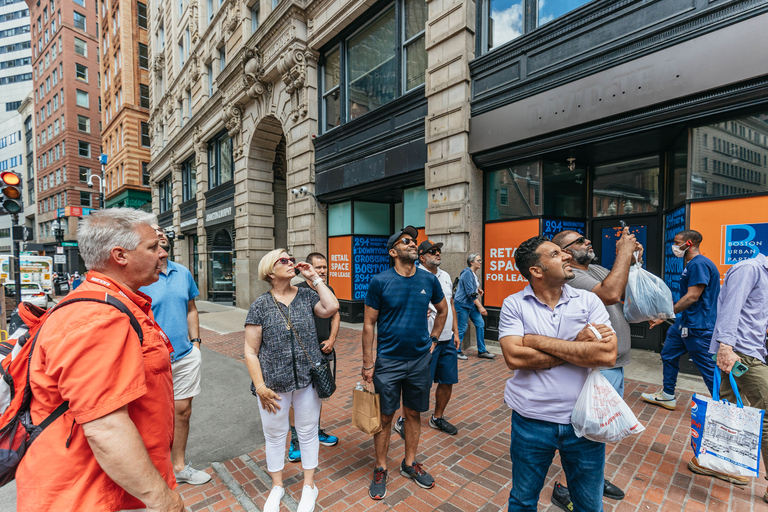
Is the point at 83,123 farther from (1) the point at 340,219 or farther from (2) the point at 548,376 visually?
(2) the point at 548,376

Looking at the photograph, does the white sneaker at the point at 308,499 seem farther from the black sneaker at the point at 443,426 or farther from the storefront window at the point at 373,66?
the storefront window at the point at 373,66

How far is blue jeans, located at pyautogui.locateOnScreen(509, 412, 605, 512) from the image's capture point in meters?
1.93

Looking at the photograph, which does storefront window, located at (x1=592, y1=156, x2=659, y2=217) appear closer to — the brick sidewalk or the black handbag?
the brick sidewalk

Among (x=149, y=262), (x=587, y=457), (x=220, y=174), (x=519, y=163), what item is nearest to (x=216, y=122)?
(x=220, y=174)

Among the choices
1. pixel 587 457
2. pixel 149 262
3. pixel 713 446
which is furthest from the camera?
pixel 713 446

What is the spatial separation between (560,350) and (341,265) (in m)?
9.08

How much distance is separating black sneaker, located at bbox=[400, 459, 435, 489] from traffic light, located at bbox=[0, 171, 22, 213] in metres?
9.01

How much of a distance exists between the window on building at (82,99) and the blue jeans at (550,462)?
56.6 meters

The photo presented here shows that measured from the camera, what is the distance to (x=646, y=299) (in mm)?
2688

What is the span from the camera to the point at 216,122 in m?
15.9

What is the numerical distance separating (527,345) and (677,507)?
2.14m

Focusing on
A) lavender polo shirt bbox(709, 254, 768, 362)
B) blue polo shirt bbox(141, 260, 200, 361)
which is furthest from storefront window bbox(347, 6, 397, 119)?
lavender polo shirt bbox(709, 254, 768, 362)

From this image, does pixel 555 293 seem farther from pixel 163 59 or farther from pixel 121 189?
pixel 121 189

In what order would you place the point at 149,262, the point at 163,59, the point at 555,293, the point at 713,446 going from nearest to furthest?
the point at 149,262, the point at 555,293, the point at 713,446, the point at 163,59
